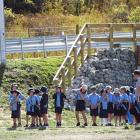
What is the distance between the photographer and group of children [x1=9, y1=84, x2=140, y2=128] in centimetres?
2158

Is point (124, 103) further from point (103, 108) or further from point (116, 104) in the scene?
point (103, 108)

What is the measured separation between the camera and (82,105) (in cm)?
2197

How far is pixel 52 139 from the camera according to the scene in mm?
15758

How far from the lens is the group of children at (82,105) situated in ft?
70.8

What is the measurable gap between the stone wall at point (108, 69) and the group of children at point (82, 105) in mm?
5191

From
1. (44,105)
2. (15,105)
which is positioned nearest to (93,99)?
(44,105)

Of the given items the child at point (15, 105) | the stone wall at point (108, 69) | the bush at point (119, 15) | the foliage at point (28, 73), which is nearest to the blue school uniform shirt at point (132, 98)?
the child at point (15, 105)

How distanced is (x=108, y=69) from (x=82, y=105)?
24.8ft

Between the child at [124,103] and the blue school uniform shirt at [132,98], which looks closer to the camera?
the blue school uniform shirt at [132,98]

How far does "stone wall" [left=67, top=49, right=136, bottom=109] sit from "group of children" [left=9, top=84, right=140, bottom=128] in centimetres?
519

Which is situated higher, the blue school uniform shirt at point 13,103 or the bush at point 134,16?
the bush at point 134,16

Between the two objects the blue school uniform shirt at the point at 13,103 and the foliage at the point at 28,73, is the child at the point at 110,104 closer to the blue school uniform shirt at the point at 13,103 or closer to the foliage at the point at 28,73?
the blue school uniform shirt at the point at 13,103

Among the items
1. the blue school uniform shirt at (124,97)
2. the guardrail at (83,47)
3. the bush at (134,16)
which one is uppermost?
the bush at (134,16)

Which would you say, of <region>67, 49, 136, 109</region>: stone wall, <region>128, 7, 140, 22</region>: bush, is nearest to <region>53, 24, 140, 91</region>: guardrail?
<region>67, 49, 136, 109</region>: stone wall
